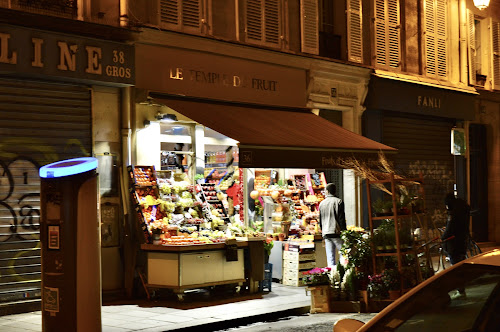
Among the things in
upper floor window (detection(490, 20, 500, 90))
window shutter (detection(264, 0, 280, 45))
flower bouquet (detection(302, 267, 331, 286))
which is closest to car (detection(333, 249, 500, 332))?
flower bouquet (detection(302, 267, 331, 286))

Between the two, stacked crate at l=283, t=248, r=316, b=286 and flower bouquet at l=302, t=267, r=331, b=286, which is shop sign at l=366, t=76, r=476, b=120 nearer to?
stacked crate at l=283, t=248, r=316, b=286

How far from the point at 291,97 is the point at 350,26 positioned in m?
2.81

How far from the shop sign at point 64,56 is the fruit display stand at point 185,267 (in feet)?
9.31

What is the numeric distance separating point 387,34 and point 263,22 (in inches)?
174

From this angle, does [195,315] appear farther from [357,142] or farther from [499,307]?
[499,307]

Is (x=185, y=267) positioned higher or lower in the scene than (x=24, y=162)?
lower

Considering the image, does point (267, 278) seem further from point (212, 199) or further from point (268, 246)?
point (212, 199)

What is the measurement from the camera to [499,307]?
3389 millimetres

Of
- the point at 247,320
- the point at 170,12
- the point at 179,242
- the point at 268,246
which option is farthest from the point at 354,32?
the point at 247,320

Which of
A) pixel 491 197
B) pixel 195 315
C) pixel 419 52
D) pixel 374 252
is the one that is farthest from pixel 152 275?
pixel 491 197

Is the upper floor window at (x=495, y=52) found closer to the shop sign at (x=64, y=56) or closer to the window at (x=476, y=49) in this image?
the window at (x=476, y=49)

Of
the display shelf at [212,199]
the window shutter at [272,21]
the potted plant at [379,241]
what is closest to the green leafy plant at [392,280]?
the potted plant at [379,241]

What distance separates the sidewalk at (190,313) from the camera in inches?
367

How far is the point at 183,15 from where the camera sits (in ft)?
41.9
